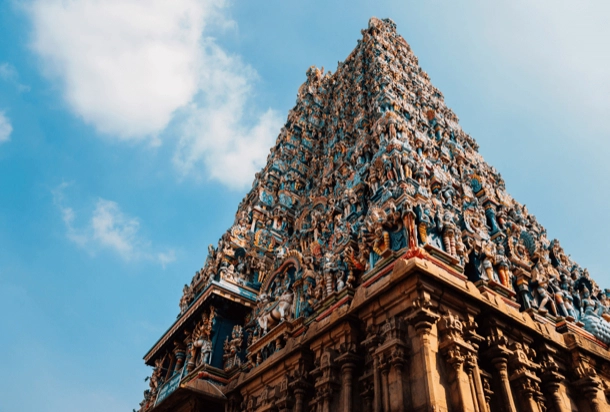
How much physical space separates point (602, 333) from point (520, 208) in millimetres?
5488

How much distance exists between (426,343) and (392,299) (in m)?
1.19

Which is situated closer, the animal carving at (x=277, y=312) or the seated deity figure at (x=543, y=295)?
the seated deity figure at (x=543, y=295)

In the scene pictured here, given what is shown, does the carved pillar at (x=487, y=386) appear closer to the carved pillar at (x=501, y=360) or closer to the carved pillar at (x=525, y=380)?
the carved pillar at (x=501, y=360)

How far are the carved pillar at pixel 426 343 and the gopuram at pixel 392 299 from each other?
0.03 m

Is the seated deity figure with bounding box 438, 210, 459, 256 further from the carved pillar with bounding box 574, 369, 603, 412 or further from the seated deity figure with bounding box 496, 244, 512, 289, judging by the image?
the carved pillar with bounding box 574, 369, 603, 412

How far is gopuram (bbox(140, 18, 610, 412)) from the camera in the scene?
Answer: 8.33m

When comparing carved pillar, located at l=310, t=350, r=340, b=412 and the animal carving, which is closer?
carved pillar, located at l=310, t=350, r=340, b=412

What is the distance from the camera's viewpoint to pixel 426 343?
7809 mm

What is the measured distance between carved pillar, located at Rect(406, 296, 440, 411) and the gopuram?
29 millimetres

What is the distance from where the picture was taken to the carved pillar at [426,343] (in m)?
7.16

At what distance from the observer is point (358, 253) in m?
11.5

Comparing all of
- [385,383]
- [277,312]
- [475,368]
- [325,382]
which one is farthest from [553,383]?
[277,312]

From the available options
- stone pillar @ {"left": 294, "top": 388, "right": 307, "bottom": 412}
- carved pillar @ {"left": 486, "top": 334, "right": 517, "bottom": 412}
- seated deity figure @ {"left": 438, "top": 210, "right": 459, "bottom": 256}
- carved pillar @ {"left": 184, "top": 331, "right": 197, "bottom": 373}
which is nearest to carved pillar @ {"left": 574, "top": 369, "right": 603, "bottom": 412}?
carved pillar @ {"left": 486, "top": 334, "right": 517, "bottom": 412}

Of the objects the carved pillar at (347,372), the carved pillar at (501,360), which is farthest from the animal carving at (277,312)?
the carved pillar at (501,360)
